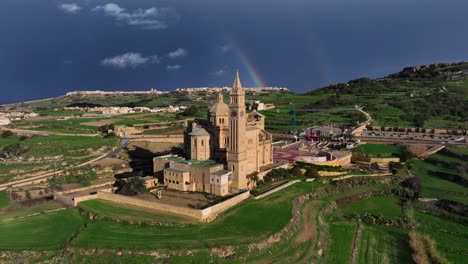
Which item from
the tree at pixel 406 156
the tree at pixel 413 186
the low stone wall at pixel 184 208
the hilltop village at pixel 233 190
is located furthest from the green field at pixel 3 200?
the tree at pixel 406 156

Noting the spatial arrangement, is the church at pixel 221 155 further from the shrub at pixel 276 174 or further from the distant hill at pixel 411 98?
the distant hill at pixel 411 98

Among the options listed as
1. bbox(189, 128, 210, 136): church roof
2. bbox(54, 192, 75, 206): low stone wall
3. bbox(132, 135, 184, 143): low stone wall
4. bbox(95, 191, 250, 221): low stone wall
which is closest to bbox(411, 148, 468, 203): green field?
bbox(95, 191, 250, 221): low stone wall

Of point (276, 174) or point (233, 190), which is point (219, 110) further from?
point (233, 190)

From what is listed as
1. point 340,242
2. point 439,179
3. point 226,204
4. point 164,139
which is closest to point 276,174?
point 226,204

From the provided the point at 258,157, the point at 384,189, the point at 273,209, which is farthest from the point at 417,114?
the point at 273,209

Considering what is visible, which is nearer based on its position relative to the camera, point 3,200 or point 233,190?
point 233,190

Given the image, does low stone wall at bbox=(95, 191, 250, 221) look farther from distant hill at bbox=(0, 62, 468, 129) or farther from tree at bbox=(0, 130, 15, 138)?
distant hill at bbox=(0, 62, 468, 129)

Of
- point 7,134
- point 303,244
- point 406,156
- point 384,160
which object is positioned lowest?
point 303,244
